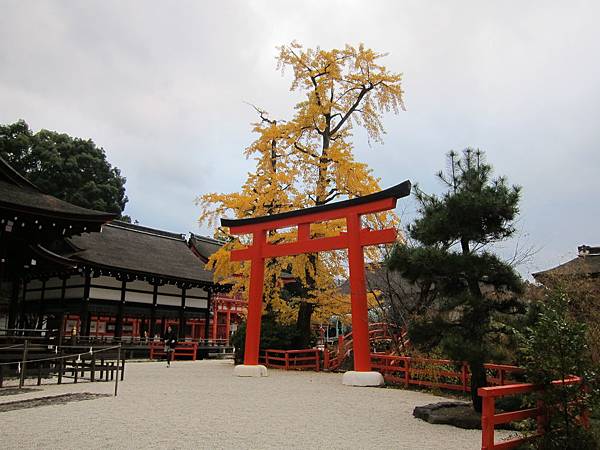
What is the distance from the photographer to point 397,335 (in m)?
15.8

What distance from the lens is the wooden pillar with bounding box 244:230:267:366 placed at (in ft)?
49.3

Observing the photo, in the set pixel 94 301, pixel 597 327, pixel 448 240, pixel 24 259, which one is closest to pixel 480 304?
pixel 448 240

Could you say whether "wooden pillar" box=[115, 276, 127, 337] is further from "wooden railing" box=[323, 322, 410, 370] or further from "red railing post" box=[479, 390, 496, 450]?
"red railing post" box=[479, 390, 496, 450]

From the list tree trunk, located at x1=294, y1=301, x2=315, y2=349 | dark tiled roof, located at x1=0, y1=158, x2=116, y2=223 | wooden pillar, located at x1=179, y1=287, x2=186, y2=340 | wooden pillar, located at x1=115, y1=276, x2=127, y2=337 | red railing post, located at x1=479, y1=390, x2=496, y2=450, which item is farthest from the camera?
wooden pillar, located at x1=179, y1=287, x2=186, y2=340

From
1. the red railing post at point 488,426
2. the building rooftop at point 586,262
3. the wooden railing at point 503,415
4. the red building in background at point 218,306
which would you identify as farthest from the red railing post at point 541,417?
the red building in background at point 218,306

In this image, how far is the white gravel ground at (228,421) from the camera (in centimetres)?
573

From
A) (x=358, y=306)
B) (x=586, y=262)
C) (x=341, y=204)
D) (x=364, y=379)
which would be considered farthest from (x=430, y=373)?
(x=586, y=262)

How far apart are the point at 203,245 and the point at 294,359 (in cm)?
1610

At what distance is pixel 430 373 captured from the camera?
11.9 metres

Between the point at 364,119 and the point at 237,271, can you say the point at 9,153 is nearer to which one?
the point at 237,271

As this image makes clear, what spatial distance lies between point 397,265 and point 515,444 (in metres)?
3.48

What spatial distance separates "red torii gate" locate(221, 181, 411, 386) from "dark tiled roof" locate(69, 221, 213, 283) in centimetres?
801

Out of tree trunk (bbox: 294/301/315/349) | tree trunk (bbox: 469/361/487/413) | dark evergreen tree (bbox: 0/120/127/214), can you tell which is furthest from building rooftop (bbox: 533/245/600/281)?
dark evergreen tree (bbox: 0/120/127/214)

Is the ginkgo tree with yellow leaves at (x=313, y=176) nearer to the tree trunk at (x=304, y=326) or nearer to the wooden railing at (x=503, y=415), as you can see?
the tree trunk at (x=304, y=326)
